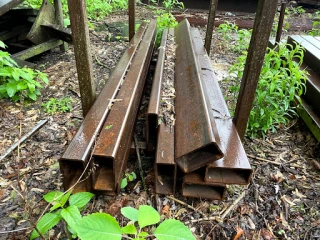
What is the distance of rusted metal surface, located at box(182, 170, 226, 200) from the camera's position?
2.08 meters

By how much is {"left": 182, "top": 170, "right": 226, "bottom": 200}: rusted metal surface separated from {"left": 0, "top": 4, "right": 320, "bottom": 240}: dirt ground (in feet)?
0.35

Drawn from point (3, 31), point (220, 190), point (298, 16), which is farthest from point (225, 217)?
point (298, 16)

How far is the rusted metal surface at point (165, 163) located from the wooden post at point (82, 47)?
0.76 meters

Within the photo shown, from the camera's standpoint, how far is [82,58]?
2.28 m

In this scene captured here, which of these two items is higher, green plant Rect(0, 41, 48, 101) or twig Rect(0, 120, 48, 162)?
green plant Rect(0, 41, 48, 101)

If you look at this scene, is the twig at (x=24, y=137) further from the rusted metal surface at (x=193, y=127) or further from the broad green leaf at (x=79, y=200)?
the rusted metal surface at (x=193, y=127)

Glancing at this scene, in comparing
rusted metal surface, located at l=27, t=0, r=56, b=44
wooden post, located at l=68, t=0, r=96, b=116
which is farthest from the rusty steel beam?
rusted metal surface, located at l=27, t=0, r=56, b=44

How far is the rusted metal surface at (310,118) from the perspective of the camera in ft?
10.2

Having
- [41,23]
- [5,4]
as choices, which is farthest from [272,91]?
[41,23]

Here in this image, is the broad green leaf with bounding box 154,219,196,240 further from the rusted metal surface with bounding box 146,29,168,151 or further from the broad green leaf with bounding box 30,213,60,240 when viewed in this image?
the rusted metal surface with bounding box 146,29,168,151

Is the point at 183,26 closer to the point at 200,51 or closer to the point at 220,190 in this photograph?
the point at 200,51

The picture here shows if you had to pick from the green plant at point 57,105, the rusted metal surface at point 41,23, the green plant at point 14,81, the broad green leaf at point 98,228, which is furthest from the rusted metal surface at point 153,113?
the rusted metal surface at point 41,23

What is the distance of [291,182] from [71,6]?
2.54 m

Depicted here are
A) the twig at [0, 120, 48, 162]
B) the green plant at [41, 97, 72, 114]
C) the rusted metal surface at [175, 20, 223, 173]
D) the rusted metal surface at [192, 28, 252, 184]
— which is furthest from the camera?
the green plant at [41, 97, 72, 114]
